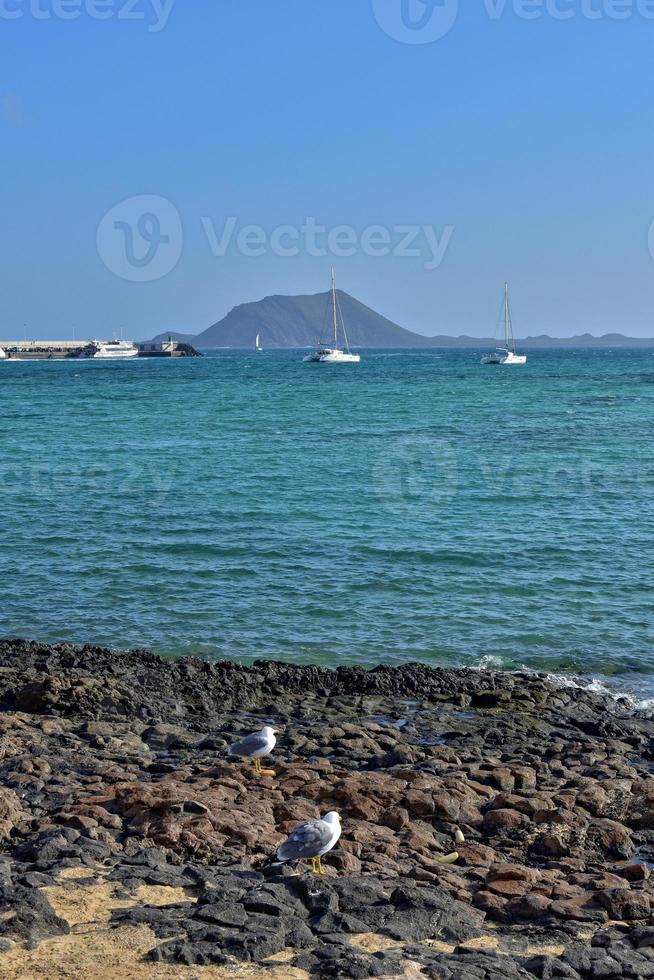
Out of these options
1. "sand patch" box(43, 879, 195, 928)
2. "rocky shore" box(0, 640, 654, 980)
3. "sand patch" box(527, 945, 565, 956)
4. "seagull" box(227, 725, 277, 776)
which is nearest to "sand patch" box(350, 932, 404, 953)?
"rocky shore" box(0, 640, 654, 980)

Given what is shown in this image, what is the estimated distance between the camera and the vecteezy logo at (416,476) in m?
31.7

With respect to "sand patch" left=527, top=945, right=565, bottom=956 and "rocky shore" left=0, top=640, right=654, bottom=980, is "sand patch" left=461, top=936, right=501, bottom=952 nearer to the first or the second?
"rocky shore" left=0, top=640, right=654, bottom=980

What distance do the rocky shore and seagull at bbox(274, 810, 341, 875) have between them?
0.52ft

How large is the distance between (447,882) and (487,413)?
5841 cm

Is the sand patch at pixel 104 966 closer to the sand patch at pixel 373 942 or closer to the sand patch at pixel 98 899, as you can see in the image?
the sand patch at pixel 98 899

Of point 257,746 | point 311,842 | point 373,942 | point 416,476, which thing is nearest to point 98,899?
point 311,842

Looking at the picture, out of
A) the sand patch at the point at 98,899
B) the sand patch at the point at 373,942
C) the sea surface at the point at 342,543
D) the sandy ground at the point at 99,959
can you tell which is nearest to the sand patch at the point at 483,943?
the sand patch at the point at 373,942

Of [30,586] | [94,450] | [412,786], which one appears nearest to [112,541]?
[30,586]

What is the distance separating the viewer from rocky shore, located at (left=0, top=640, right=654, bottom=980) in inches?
300

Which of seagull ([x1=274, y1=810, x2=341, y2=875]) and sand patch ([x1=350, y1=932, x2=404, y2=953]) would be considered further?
seagull ([x1=274, y1=810, x2=341, y2=875])

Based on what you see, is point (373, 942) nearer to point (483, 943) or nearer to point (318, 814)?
point (483, 943)

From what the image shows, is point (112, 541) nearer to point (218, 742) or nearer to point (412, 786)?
point (218, 742)

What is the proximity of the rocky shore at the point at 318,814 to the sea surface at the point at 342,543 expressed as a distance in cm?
240

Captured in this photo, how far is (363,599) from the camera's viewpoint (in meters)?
20.5
